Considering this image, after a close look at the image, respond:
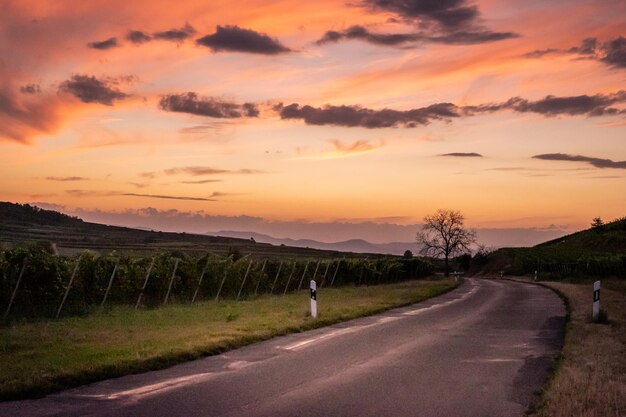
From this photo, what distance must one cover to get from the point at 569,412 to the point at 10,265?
1875 centimetres

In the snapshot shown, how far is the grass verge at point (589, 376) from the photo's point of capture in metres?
9.02

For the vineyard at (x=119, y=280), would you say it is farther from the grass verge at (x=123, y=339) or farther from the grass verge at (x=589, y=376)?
the grass verge at (x=589, y=376)

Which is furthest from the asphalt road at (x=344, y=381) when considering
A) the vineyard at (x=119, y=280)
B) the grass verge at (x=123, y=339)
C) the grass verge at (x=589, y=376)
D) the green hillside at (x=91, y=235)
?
the green hillside at (x=91, y=235)

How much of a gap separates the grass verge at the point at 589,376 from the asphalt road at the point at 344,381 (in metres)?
0.34

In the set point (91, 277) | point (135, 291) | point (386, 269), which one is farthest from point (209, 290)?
point (386, 269)

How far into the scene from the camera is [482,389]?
34.4 feet

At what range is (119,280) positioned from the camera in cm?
2666

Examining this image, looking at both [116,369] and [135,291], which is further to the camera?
[135,291]

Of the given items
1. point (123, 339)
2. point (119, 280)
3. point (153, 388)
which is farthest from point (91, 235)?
point (153, 388)

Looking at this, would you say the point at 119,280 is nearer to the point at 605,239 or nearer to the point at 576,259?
the point at 576,259

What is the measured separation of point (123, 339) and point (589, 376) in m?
10.1

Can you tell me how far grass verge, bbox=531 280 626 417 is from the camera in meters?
9.02

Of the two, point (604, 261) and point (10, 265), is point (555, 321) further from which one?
point (604, 261)

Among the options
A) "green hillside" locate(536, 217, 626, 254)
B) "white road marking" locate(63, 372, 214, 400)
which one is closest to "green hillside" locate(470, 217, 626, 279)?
"green hillside" locate(536, 217, 626, 254)
